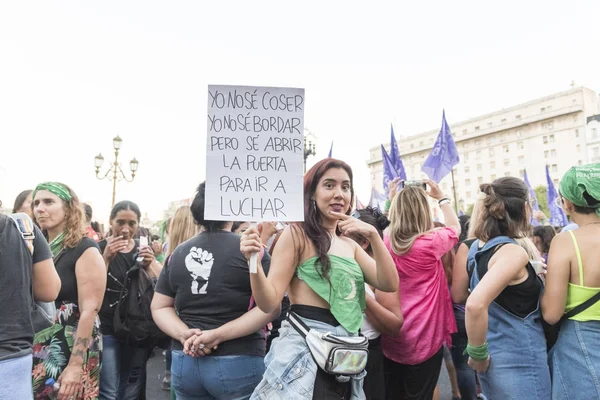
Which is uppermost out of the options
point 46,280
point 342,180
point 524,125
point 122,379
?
point 524,125

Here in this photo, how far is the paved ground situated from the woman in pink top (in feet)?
7.11

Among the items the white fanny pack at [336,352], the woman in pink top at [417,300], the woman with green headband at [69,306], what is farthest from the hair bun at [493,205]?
the woman with green headband at [69,306]

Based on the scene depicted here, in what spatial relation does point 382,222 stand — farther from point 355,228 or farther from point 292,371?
point 292,371

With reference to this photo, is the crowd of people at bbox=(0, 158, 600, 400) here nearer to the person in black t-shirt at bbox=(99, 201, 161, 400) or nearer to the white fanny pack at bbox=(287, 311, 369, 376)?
the white fanny pack at bbox=(287, 311, 369, 376)

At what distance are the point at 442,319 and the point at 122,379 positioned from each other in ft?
8.96

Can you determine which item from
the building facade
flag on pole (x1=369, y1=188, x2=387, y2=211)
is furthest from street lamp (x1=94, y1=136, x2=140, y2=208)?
the building facade

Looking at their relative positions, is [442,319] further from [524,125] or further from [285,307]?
[524,125]

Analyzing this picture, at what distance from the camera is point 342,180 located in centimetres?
234

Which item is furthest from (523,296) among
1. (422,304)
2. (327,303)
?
(327,303)

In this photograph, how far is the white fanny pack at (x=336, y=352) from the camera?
1934mm

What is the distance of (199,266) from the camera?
254 cm

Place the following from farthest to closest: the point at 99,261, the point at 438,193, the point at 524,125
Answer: the point at 524,125
the point at 438,193
the point at 99,261

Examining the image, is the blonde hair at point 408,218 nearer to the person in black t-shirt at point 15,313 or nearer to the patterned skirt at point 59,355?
the patterned skirt at point 59,355

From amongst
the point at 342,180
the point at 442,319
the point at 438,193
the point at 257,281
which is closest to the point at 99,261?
the point at 257,281
